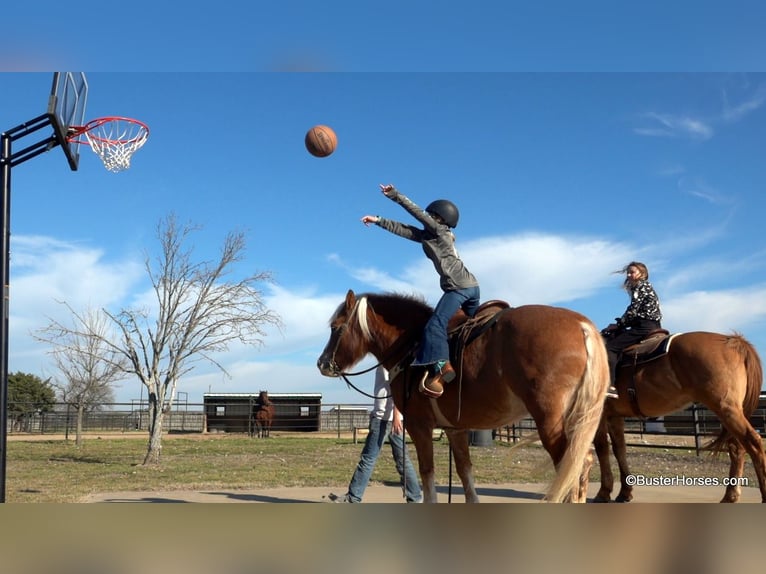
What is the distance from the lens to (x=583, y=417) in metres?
4.10

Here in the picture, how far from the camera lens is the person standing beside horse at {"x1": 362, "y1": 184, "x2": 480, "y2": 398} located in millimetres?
4875

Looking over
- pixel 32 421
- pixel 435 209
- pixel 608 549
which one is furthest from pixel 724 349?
pixel 32 421

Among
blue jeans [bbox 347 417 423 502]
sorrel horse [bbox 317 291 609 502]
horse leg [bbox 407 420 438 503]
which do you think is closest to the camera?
sorrel horse [bbox 317 291 609 502]

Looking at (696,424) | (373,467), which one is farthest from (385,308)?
(696,424)

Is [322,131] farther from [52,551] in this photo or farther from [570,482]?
[52,551]

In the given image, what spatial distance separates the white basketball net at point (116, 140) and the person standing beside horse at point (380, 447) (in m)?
7.16

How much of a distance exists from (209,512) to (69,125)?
10.5m

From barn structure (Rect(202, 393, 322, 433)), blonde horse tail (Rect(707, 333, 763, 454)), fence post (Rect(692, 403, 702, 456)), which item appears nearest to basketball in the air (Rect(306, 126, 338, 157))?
blonde horse tail (Rect(707, 333, 763, 454))

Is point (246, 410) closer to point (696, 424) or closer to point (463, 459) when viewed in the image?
point (696, 424)

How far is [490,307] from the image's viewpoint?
5.20m

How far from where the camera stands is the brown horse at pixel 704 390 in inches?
247

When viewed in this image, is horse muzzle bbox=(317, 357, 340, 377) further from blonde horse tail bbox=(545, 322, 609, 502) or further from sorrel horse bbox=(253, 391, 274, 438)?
sorrel horse bbox=(253, 391, 274, 438)

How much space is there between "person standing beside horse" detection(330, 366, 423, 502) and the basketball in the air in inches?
103

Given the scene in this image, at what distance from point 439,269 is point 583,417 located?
1812 mm
